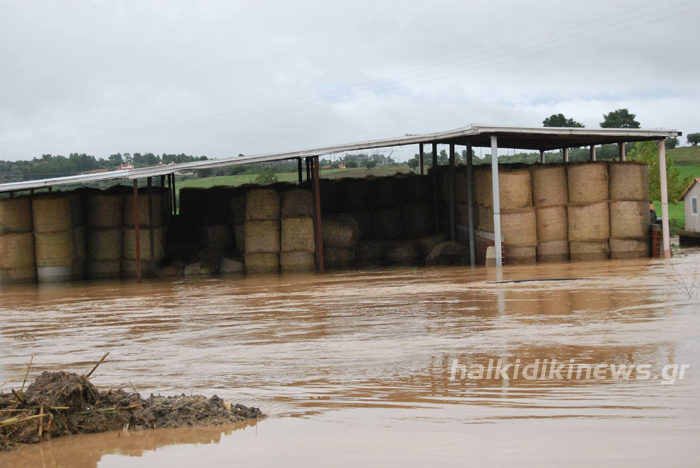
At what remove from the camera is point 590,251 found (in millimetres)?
18438

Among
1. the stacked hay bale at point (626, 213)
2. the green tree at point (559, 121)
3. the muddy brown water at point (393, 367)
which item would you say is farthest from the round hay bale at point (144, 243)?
the green tree at point (559, 121)

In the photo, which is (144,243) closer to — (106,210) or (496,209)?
(106,210)

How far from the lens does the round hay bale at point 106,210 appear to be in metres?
22.1

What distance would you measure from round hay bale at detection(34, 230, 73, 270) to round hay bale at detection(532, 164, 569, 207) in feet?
41.8

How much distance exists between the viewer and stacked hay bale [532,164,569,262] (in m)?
18.6

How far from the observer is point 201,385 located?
631 cm

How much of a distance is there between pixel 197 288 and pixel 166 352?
8490 mm

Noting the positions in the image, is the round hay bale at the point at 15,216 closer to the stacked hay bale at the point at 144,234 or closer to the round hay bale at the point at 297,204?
the stacked hay bale at the point at 144,234

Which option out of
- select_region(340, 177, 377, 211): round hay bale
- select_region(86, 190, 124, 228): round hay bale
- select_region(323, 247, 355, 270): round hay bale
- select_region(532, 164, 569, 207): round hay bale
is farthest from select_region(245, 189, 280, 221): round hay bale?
select_region(532, 164, 569, 207): round hay bale

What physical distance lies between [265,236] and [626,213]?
361 inches

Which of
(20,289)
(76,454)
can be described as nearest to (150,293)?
(20,289)

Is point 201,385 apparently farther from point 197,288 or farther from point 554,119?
point 554,119

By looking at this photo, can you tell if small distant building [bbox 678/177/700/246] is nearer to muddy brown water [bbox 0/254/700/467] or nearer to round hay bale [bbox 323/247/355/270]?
round hay bale [bbox 323/247/355/270]

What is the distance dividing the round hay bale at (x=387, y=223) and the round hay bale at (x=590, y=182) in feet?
20.7
